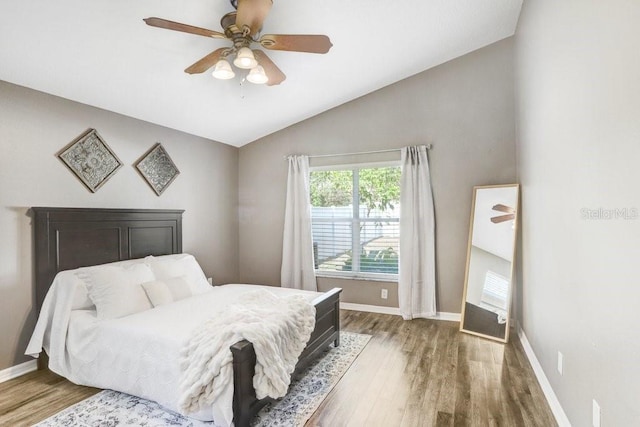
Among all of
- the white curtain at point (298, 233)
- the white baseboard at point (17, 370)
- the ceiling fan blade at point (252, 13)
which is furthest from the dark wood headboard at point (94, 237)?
the ceiling fan blade at point (252, 13)

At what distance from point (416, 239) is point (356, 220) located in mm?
891

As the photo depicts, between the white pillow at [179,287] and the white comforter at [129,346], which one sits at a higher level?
the white pillow at [179,287]

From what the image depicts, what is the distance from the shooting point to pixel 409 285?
424cm

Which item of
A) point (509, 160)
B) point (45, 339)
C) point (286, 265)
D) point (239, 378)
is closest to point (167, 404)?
point (239, 378)

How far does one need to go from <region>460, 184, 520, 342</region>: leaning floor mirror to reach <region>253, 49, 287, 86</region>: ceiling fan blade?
104 inches

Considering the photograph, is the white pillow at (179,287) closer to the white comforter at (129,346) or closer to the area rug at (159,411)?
the white comforter at (129,346)

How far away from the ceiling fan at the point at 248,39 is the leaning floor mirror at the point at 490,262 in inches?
103

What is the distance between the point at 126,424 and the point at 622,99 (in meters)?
3.16

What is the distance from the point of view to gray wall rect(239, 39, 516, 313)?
391 centimetres

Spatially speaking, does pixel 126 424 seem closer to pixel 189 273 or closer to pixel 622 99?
pixel 189 273

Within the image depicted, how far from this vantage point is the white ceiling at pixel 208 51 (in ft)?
7.71

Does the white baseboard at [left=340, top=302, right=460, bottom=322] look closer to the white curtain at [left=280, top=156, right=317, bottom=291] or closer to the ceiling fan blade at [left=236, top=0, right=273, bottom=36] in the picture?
the white curtain at [left=280, top=156, right=317, bottom=291]

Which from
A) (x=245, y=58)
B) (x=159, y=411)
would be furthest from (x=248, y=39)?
(x=159, y=411)

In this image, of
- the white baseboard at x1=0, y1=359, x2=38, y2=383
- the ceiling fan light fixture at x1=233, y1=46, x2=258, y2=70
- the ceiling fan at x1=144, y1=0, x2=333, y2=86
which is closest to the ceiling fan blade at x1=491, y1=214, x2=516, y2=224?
the ceiling fan at x1=144, y1=0, x2=333, y2=86
